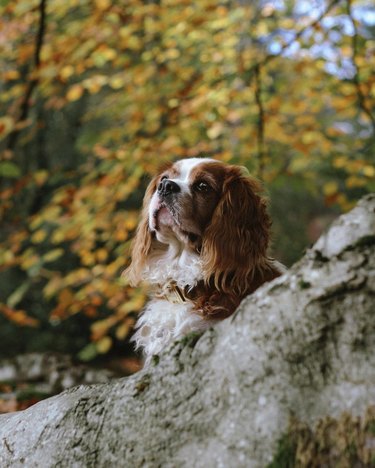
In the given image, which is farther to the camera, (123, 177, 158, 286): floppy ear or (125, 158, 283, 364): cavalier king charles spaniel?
(123, 177, 158, 286): floppy ear

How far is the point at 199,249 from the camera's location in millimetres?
2865

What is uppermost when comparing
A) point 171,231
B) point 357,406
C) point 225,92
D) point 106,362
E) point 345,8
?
point 357,406

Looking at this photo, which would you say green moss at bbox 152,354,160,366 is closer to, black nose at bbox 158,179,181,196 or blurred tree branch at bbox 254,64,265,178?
black nose at bbox 158,179,181,196

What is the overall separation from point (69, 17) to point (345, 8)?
392cm

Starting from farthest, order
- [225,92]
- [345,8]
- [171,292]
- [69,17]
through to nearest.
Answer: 1. [69,17]
2. [225,92]
3. [345,8]
4. [171,292]

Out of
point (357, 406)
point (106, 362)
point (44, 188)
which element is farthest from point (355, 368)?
point (44, 188)

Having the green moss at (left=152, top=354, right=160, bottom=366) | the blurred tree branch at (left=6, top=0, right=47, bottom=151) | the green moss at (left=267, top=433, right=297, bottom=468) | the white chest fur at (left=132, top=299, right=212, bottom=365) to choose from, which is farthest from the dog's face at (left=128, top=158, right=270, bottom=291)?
the blurred tree branch at (left=6, top=0, right=47, bottom=151)

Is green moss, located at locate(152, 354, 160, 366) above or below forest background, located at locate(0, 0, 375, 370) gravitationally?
above

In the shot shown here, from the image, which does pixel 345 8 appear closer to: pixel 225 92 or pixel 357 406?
pixel 225 92

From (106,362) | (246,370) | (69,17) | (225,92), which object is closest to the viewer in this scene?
(246,370)

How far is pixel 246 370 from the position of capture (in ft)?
4.20

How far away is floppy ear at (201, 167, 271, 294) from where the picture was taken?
261cm

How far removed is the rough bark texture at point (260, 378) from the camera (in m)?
1.20

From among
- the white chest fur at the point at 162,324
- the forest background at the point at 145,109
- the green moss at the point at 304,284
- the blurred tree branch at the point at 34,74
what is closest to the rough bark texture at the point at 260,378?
the green moss at the point at 304,284
